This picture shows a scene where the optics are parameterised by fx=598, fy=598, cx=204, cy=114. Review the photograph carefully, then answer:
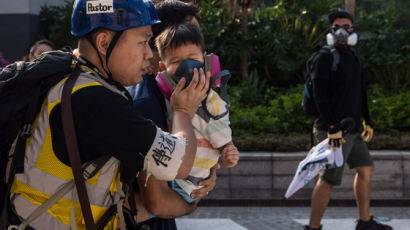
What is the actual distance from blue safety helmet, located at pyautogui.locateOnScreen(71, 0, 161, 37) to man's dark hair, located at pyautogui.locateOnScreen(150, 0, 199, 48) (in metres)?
0.58

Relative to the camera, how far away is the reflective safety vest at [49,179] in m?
1.86

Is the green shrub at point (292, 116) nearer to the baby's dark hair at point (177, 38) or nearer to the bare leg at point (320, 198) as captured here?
the bare leg at point (320, 198)

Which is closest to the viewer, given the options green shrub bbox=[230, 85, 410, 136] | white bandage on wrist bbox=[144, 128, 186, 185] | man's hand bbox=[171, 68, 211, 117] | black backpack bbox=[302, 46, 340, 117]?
white bandage on wrist bbox=[144, 128, 186, 185]

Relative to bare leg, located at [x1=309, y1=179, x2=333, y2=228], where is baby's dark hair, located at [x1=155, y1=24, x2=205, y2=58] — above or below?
above

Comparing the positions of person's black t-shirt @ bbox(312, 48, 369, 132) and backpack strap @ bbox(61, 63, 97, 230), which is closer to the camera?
backpack strap @ bbox(61, 63, 97, 230)

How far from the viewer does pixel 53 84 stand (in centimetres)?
189

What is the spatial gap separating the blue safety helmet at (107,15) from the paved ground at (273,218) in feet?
14.0

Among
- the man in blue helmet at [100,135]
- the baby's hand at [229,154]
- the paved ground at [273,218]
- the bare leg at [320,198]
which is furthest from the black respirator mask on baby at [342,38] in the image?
the man in blue helmet at [100,135]

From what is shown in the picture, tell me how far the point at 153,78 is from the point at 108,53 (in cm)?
46

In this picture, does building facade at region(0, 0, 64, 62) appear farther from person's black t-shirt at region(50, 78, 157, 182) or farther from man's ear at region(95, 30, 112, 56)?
person's black t-shirt at region(50, 78, 157, 182)

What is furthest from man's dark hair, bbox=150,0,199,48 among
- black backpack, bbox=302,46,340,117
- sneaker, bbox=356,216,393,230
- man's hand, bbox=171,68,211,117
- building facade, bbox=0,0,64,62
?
building facade, bbox=0,0,64,62

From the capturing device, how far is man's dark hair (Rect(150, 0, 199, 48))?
8.63 feet

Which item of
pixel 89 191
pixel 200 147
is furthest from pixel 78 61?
pixel 200 147

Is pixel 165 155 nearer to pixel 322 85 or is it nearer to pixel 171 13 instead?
pixel 171 13
